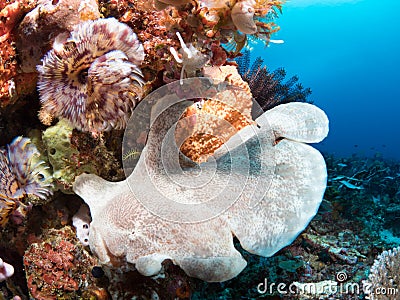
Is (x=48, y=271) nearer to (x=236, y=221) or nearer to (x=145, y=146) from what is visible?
(x=145, y=146)

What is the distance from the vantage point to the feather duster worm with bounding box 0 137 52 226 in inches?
83.6

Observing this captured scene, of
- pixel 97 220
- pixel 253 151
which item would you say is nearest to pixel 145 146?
pixel 97 220

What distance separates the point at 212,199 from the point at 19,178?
4.70 ft

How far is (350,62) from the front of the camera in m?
53.6

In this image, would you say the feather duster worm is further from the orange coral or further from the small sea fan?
the orange coral

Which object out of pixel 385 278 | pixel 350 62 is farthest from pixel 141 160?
pixel 350 62

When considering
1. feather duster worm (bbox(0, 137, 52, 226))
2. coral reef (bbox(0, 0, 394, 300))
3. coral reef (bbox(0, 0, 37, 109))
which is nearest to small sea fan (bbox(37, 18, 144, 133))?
coral reef (bbox(0, 0, 394, 300))

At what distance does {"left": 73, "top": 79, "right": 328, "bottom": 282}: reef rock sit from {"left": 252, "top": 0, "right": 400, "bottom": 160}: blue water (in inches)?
1811

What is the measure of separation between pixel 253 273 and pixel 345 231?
216 cm

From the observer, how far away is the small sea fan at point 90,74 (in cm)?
183

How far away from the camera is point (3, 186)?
2.09m

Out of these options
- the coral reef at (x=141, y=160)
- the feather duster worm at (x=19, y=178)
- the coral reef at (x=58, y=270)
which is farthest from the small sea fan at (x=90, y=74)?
the coral reef at (x=58, y=270)

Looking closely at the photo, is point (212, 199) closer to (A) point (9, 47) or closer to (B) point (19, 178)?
(B) point (19, 178)

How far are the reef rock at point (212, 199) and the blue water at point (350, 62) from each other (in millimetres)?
45991
